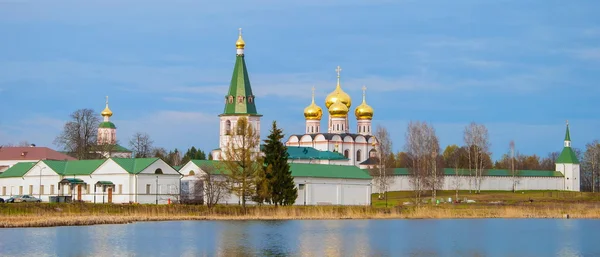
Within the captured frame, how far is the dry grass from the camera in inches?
1897

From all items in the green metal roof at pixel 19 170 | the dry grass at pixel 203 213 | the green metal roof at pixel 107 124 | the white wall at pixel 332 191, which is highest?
the green metal roof at pixel 107 124

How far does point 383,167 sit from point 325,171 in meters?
13.8

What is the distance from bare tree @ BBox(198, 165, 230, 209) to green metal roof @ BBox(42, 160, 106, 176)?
7800 millimetres

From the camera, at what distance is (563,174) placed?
10925 centimetres

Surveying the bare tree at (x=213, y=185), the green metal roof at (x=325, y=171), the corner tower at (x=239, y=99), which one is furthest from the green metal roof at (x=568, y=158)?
the bare tree at (x=213, y=185)

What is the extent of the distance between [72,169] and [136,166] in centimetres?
625

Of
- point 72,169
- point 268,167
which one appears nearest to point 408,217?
point 268,167

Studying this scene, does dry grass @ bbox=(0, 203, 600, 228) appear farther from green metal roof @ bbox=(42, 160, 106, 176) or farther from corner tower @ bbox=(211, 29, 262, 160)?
corner tower @ bbox=(211, 29, 262, 160)

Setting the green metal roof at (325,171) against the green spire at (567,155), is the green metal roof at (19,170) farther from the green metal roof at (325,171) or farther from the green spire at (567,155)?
the green spire at (567,155)

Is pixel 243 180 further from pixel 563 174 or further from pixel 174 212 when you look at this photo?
pixel 563 174

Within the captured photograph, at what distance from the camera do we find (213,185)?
231 feet

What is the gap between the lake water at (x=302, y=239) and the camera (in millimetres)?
34750

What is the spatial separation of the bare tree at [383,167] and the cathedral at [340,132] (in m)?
7.80

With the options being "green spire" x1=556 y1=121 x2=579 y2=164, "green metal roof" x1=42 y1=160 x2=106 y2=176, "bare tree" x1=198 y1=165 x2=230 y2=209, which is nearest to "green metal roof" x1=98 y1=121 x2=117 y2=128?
"green metal roof" x1=42 y1=160 x2=106 y2=176
